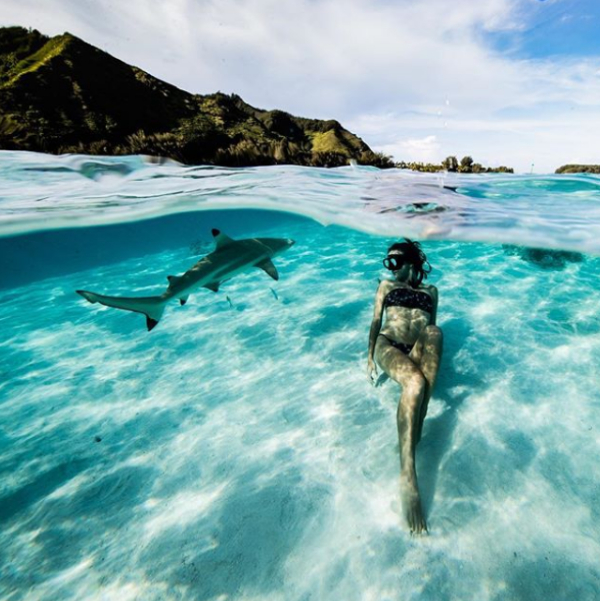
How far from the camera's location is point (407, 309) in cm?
500

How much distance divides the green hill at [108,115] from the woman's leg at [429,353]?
35.4 ft

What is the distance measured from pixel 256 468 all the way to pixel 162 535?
1.21 m

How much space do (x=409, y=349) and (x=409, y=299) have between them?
2.76 feet

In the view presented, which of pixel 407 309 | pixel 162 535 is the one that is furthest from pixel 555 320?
pixel 162 535

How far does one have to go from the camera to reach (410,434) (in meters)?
3.35

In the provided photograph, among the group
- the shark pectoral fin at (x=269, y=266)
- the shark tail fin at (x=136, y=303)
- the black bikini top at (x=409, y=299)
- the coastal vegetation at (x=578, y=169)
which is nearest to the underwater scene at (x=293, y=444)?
the shark pectoral fin at (x=269, y=266)

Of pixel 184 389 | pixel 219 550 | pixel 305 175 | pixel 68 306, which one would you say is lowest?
pixel 68 306

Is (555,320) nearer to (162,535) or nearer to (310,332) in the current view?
(310,332)

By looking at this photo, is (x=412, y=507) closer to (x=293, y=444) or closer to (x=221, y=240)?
(x=293, y=444)

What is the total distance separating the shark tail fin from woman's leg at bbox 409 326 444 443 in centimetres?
375

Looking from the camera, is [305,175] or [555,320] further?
[305,175]

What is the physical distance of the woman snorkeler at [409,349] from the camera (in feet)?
10.7

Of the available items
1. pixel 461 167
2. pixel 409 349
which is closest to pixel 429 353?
pixel 409 349

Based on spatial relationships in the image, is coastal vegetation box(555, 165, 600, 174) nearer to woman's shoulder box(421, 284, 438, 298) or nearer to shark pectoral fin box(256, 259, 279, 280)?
woman's shoulder box(421, 284, 438, 298)
